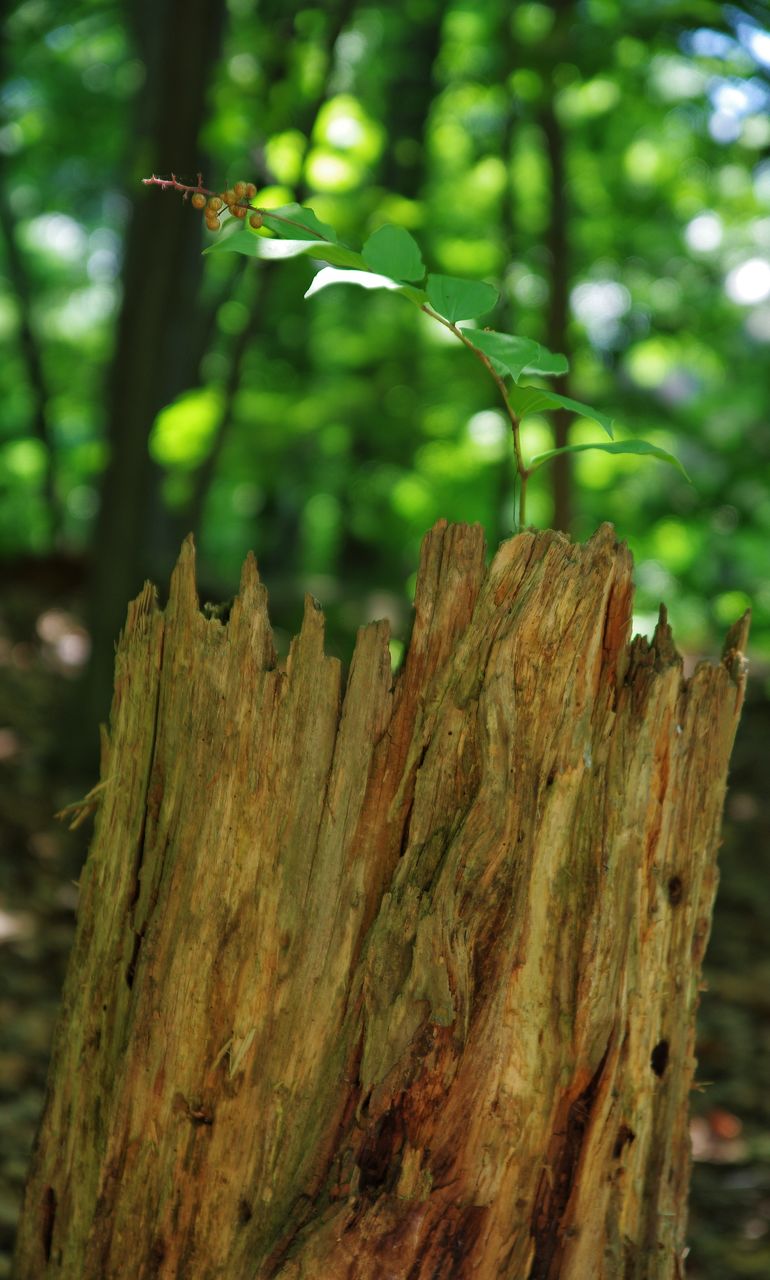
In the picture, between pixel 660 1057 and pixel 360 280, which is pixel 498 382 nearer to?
pixel 360 280

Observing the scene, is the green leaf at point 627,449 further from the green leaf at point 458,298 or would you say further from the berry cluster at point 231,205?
the berry cluster at point 231,205

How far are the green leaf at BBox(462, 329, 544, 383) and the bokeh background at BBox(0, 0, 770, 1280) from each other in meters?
0.64

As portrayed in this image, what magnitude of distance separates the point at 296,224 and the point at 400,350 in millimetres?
5354

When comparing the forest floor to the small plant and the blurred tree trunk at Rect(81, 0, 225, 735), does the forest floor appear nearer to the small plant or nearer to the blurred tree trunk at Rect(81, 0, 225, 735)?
the blurred tree trunk at Rect(81, 0, 225, 735)

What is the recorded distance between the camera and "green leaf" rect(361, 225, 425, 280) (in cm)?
147

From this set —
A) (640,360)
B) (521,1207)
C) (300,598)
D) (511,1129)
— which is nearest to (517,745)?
(511,1129)

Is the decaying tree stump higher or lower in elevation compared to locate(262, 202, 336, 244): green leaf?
lower

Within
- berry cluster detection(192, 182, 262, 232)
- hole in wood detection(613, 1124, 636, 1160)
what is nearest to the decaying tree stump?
hole in wood detection(613, 1124, 636, 1160)

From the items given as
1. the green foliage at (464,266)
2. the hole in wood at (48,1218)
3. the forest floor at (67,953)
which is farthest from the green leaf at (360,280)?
the hole in wood at (48,1218)

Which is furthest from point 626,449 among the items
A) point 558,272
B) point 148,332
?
point 558,272

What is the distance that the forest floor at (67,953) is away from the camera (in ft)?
10.5

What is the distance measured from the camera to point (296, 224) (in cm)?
140

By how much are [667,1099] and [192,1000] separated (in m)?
0.74

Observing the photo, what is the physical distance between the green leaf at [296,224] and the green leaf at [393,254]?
53mm
